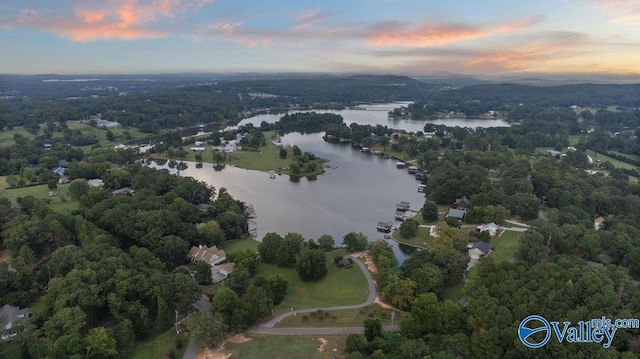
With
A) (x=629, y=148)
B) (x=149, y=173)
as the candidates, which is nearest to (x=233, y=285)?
(x=149, y=173)

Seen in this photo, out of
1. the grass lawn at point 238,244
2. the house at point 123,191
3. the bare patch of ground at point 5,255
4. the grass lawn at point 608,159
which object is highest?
the grass lawn at point 608,159

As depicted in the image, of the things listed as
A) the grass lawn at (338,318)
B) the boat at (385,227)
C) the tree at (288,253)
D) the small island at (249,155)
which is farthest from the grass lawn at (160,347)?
the small island at (249,155)

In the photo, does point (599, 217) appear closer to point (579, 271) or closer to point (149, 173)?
point (579, 271)

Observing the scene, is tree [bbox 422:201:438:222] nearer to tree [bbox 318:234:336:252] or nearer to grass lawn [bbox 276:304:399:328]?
tree [bbox 318:234:336:252]

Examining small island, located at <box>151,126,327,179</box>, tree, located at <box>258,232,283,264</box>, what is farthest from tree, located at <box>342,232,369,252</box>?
small island, located at <box>151,126,327,179</box>

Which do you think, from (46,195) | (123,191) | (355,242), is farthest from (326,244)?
(46,195)

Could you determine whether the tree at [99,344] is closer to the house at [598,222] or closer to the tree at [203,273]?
the tree at [203,273]
